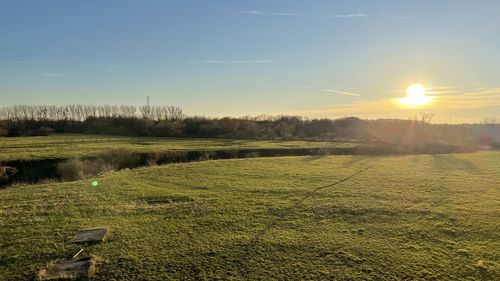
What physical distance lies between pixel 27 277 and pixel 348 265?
6.77 metres

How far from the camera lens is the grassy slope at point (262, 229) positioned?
8.37 m

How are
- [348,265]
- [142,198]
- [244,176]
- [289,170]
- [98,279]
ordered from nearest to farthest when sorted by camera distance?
[98,279] → [348,265] → [142,198] → [244,176] → [289,170]

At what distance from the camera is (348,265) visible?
857cm

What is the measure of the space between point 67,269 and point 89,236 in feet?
6.52

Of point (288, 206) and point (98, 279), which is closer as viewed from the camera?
point (98, 279)

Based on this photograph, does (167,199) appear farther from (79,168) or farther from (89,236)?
(79,168)

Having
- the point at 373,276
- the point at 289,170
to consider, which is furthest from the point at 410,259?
the point at 289,170

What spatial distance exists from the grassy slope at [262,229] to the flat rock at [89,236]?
276mm

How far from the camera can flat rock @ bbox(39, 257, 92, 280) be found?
7773 millimetres

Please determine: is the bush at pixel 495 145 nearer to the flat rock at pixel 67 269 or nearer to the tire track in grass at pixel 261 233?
the tire track in grass at pixel 261 233

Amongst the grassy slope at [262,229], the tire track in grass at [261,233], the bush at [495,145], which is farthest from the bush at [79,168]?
the bush at [495,145]

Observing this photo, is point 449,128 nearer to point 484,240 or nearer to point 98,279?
point 484,240

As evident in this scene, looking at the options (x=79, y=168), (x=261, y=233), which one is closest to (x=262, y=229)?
(x=261, y=233)

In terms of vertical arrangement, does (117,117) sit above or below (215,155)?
above
